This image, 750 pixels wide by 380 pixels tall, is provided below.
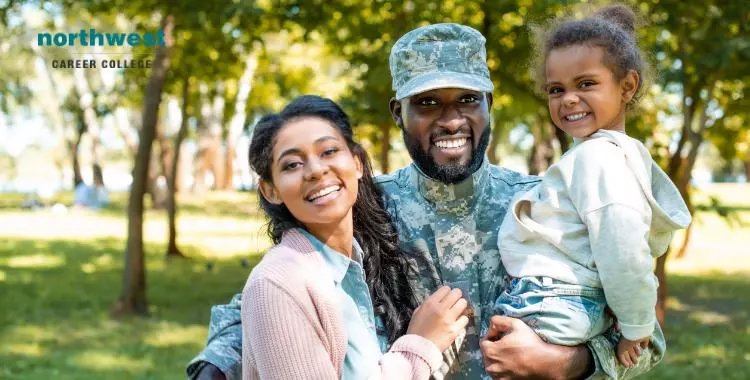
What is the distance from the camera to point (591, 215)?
2.81 metres

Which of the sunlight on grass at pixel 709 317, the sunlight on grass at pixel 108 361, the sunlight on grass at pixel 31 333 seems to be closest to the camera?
the sunlight on grass at pixel 108 361

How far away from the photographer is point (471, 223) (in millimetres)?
3309

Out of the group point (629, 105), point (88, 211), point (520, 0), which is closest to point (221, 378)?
point (629, 105)

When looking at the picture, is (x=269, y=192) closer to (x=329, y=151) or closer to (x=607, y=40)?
(x=329, y=151)

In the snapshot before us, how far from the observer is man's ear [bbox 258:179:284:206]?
269 centimetres

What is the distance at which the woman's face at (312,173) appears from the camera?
2592 mm

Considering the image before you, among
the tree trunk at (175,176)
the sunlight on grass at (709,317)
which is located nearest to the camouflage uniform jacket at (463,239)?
the sunlight on grass at (709,317)

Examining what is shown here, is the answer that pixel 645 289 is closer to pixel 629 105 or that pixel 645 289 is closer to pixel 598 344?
pixel 598 344

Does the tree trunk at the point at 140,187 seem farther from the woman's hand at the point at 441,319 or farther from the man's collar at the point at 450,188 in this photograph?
the woman's hand at the point at 441,319

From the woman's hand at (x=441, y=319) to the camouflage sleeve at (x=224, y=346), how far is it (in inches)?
21.4

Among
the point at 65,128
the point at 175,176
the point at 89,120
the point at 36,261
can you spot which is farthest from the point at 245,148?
the point at 65,128

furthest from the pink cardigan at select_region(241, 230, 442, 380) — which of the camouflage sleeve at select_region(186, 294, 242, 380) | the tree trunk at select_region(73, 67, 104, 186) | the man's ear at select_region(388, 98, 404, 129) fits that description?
the tree trunk at select_region(73, 67, 104, 186)

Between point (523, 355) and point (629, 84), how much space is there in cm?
101

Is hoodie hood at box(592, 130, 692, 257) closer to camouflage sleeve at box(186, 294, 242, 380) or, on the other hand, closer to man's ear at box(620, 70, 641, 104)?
man's ear at box(620, 70, 641, 104)
